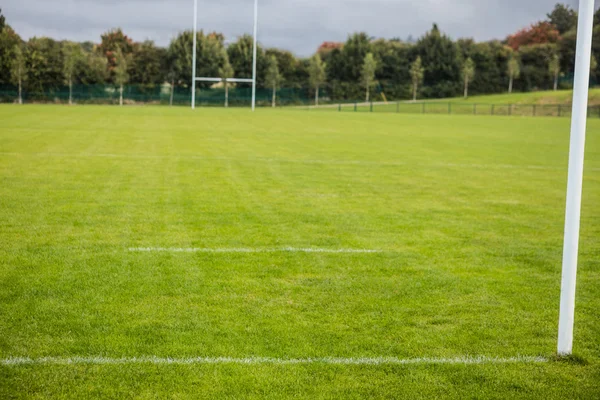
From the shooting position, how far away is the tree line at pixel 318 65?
6744 centimetres

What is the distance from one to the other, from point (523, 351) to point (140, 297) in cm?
311

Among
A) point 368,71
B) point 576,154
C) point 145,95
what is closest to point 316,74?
point 368,71

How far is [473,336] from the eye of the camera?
17.1 ft

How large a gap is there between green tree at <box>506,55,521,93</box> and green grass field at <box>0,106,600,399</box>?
75.6 m

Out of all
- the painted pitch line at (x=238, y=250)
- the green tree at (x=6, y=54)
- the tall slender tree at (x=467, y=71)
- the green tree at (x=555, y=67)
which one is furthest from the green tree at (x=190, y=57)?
the painted pitch line at (x=238, y=250)

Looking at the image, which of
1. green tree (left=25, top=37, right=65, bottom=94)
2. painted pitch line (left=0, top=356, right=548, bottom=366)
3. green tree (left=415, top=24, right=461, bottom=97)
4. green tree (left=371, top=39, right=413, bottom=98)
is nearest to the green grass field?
painted pitch line (left=0, top=356, right=548, bottom=366)

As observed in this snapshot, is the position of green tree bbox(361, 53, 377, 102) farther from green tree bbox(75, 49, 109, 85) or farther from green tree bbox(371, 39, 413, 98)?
green tree bbox(75, 49, 109, 85)

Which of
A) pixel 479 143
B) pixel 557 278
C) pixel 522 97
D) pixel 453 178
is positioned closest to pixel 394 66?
pixel 522 97

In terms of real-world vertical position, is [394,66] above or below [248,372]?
above

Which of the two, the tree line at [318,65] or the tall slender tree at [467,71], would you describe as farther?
the tall slender tree at [467,71]

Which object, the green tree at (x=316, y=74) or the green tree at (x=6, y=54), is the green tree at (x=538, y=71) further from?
the green tree at (x=6, y=54)

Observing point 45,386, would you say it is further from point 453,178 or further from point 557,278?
point 453,178

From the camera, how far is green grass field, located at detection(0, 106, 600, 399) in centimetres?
439

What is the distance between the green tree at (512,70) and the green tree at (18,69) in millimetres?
55617
